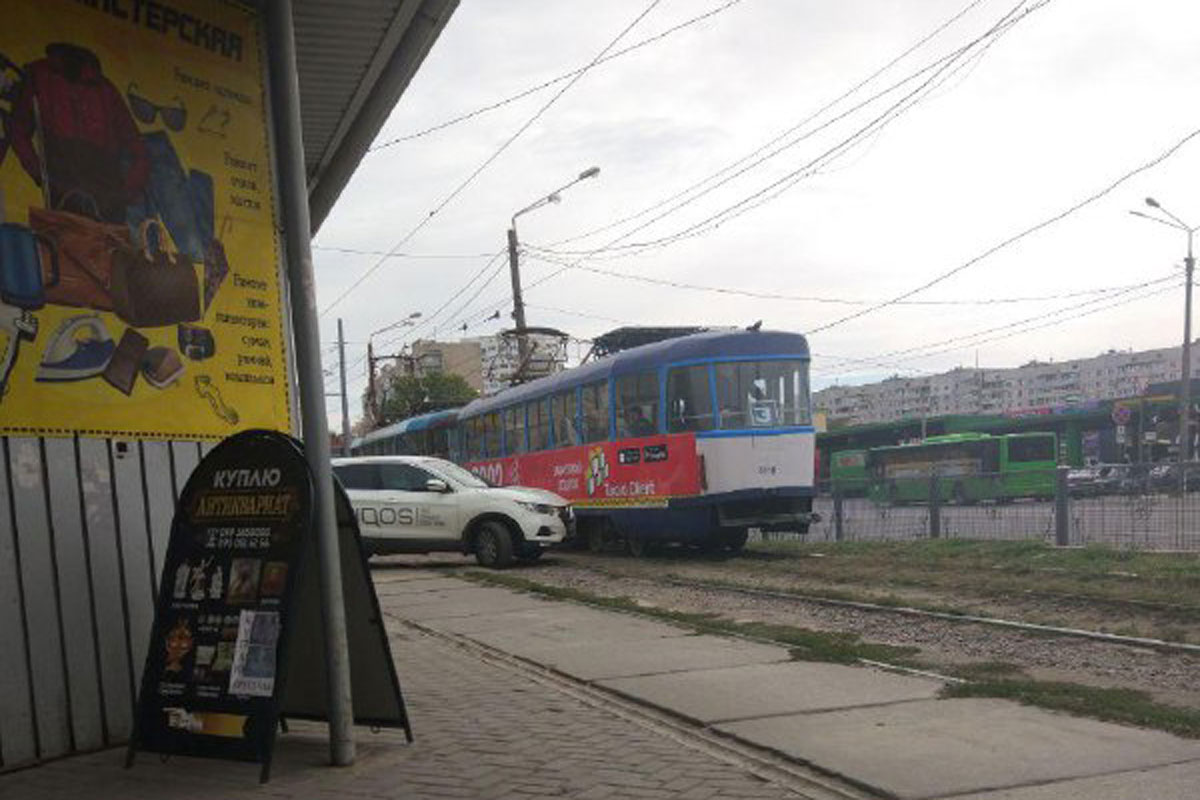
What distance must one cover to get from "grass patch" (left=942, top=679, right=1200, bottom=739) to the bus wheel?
397 inches

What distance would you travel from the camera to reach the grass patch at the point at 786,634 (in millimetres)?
7809

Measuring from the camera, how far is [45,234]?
199 inches

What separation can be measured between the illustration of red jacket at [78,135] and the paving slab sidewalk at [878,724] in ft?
13.1

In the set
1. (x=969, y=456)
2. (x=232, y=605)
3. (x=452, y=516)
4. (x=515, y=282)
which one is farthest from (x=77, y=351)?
(x=969, y=456)

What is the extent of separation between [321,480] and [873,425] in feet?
169

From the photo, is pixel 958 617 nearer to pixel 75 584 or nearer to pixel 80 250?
pixel 75 584

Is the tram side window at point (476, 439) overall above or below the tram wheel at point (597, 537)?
above

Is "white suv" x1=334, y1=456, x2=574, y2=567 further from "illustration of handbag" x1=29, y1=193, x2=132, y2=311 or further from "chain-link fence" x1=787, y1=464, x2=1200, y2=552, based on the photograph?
"illustration of handbag" x1=29, y1=193, x2=132, y2=311

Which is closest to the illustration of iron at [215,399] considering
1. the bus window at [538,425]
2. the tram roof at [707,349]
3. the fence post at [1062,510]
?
the tram roof at [707,349]

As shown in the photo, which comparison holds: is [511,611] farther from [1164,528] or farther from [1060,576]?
[1164,528]

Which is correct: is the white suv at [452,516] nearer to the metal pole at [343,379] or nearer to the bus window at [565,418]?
the bus window at [565,418]

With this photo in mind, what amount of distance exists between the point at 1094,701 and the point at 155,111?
5947mm

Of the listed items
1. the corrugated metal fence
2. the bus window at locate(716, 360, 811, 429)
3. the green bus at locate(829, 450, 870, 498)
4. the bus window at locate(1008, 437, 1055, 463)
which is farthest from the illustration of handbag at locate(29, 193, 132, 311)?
the green bus at locate(829, 450, 870, 498)

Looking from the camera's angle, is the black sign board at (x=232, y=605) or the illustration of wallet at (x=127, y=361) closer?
the black sign board at (x=232, y=605)
